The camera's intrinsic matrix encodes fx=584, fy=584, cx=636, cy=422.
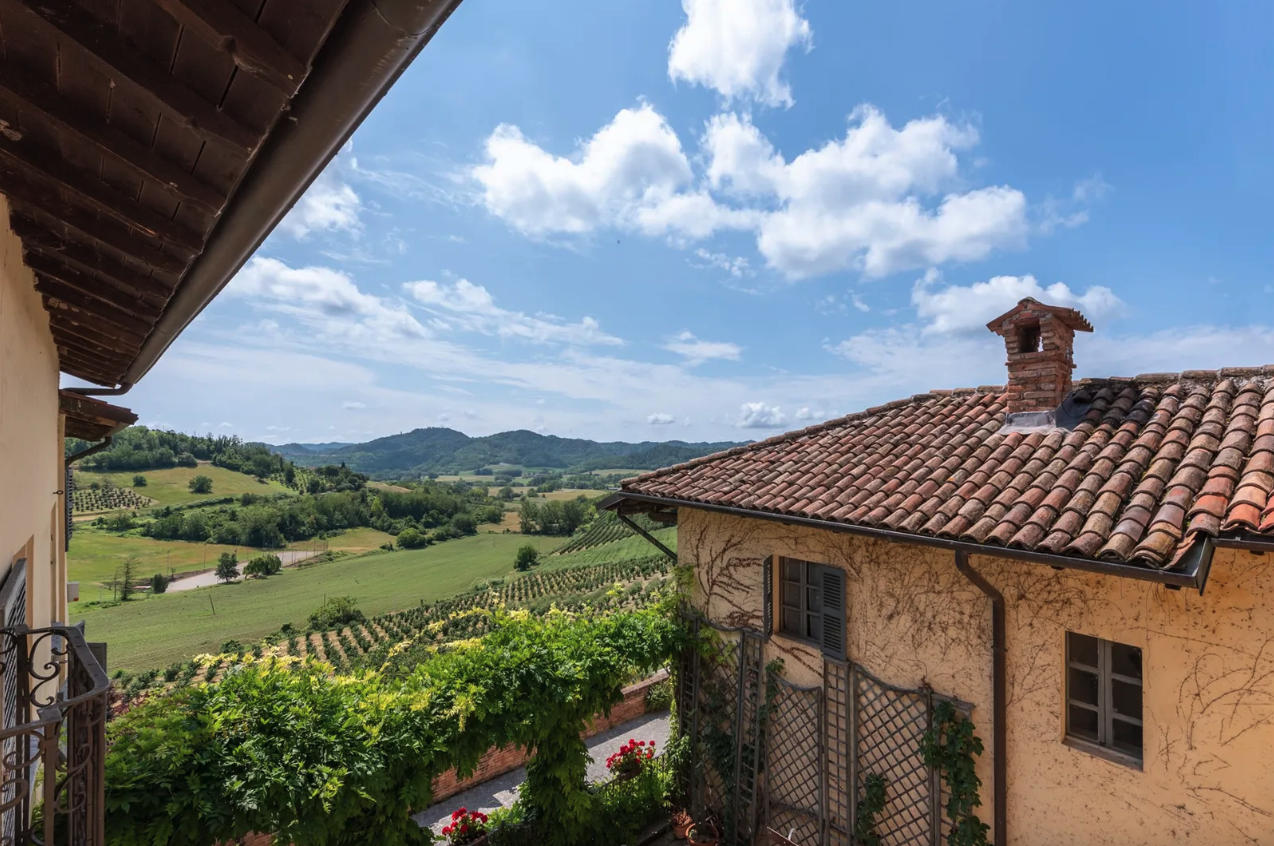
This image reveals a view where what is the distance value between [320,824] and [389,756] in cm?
71

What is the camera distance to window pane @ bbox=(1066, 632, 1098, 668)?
16.8 ft

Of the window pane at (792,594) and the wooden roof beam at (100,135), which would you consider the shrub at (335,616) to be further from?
the wooden roof beam at (100,135)

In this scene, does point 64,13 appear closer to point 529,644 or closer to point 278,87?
point 278,87

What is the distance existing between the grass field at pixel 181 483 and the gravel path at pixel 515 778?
422ft

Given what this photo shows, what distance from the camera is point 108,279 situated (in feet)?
10.5

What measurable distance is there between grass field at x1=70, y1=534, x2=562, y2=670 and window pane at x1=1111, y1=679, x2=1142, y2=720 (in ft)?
165

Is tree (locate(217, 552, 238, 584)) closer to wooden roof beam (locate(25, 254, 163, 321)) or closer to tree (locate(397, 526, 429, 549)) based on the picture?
tree (locate(397, 526, 429, 549))

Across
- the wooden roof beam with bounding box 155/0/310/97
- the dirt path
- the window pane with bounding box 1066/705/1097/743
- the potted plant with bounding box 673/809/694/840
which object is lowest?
the dirt path

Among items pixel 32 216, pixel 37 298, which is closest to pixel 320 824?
pixel 37 298

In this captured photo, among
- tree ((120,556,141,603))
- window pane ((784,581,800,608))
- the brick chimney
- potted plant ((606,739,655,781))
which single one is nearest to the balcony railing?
window pane ((784,581,800,608))

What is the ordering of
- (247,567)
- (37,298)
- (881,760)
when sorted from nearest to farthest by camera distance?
(37,298) → (881,760) → (247,567)

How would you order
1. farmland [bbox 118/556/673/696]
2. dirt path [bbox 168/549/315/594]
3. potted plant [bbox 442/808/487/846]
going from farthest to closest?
dirt path [bbox 168/549/315/594]
farmland [bbox 118/556/673/696]
potted plant [bbox 442/808/487/846]

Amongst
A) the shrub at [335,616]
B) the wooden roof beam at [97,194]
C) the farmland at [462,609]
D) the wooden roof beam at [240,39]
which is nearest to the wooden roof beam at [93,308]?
the wooden roof beam at [97,194]

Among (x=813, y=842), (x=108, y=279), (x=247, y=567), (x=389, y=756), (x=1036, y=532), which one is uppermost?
(x=108, y=279)
